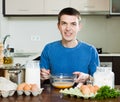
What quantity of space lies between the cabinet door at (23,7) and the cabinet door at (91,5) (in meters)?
0.53

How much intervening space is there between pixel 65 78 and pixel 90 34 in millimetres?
2729

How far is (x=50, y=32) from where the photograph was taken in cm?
444

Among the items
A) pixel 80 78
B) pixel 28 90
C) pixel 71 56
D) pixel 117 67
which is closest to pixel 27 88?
pixel 28 90

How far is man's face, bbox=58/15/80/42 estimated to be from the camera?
196 centimetres

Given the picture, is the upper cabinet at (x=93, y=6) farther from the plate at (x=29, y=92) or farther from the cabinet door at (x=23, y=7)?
the plate at (x=29, y=92)

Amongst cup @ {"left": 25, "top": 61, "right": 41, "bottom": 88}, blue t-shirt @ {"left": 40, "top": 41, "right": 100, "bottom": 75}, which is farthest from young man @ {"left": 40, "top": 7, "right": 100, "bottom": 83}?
cup @ {"left": 25, "top": 61, "right": 41, "bottom": 88}

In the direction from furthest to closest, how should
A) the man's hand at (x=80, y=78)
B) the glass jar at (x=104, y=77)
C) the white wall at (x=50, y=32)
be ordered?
1. the white wall at (x=50, y=32)
2. the man's hand at (x=80, y=78)
3. the glass jar at (x=104, y=77)

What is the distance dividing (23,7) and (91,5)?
94 cm

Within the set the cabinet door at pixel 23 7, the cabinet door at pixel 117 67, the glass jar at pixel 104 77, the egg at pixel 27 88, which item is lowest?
the cabinet door at pixel 117 67

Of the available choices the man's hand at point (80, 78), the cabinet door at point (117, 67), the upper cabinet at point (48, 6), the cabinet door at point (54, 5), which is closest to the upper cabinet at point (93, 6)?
the upper cabinet at point (48, 6)

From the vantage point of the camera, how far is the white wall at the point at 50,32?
4398mm

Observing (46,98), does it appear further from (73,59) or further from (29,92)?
(73,59)

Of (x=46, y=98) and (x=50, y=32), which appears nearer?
(x=46, y=98)

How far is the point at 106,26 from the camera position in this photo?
4.40 m
